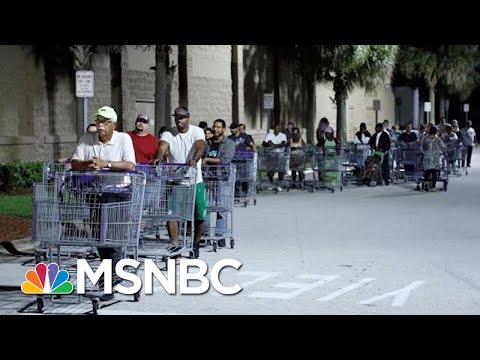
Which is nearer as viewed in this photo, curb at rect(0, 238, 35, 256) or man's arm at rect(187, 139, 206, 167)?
man's arm at rect(187, 139, 206, 167)

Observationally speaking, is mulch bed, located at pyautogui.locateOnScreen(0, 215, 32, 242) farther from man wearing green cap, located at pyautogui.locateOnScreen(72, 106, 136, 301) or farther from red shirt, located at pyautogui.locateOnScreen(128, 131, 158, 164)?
man wearing green cap, located at pyautogui.locateOnScreen(72, 106, 136, 301)

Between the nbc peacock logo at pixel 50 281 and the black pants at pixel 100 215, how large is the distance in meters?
0.45

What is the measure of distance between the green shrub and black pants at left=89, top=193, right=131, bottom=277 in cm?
1317

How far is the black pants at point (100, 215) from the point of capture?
10008mm

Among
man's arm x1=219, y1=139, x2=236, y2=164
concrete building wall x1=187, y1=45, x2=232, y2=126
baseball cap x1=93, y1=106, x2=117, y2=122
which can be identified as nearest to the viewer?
baseball cap x1=93, y1=106, x2=117, y2=122

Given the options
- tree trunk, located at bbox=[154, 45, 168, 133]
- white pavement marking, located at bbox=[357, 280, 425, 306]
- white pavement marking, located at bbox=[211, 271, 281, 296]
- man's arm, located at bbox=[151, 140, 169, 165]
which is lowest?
white pavement marking, located at bbox=[357, 280, 425, 306]

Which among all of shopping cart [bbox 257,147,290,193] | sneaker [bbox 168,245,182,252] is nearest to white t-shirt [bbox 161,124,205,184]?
sneaker [bbox 168,245,182,252]

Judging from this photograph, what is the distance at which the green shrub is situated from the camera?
23016 millimetres

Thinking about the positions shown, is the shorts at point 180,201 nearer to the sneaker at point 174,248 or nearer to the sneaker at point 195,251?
the sneaker at point 174,248

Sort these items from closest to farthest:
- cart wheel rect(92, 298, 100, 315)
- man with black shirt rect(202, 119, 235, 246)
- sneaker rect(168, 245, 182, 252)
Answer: cart wheel rect(92, 298, 100, 315) < sneaker rect(168, 245, 182, 252) < man with black shirt rect(202, 119, 235, 246)
